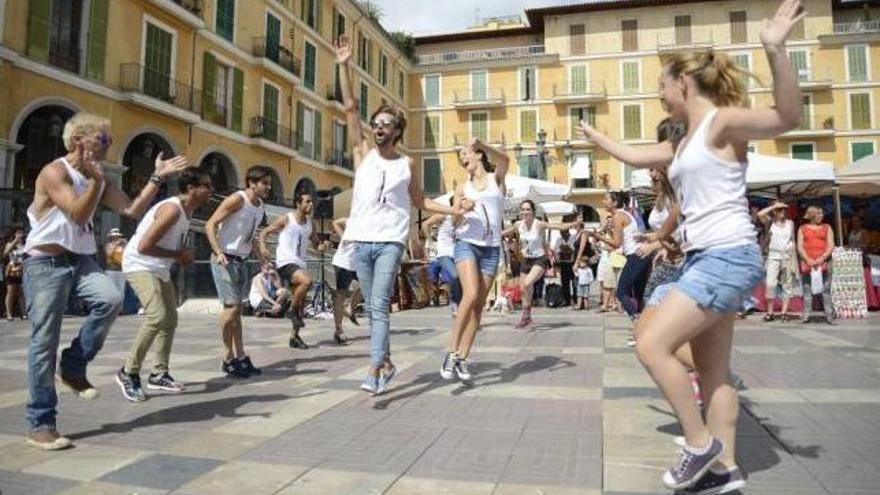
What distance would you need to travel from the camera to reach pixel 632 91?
43812 millimetres

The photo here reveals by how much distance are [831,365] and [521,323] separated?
427 centimetres

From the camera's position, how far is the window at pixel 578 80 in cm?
4453

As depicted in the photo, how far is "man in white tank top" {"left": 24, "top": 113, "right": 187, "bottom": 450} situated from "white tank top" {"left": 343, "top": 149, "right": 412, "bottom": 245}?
156cm

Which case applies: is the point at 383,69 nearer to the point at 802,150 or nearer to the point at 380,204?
the point at 802,150

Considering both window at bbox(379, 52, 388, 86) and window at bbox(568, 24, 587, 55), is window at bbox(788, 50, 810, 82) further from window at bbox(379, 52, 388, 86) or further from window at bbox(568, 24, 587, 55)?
window at bbox(379, 52, 388, 86)

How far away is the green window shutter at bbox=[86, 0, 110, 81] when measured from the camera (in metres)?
20.1

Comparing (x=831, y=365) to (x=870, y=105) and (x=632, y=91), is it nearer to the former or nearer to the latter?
(x=632, y=91)

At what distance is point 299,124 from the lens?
33000mm

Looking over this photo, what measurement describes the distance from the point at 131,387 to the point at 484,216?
9.41ft

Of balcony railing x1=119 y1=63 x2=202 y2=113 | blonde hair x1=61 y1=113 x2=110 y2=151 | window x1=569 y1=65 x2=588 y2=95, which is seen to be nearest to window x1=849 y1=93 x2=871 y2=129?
window x1=569 y1=65 x2=588 y2=95

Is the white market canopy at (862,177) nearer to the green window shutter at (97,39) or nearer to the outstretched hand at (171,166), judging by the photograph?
the outstretched hand at (171,166)

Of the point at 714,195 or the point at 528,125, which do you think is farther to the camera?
the point at 528,125

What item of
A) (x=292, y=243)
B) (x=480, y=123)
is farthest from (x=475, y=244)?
(x=480, y=123)

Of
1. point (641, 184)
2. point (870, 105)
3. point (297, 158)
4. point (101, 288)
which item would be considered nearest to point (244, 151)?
point (297, 158)
